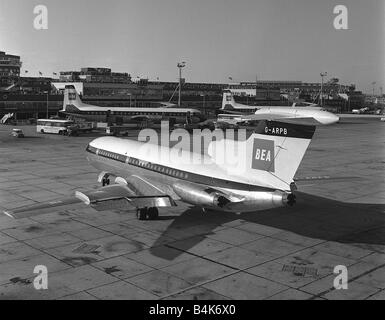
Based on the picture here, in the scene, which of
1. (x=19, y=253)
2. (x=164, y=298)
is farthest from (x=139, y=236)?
(x=164, y=298)

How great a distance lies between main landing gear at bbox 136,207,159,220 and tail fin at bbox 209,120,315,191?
6.07 meters

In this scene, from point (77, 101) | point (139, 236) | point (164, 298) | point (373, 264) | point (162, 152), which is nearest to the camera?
point (164, 298)

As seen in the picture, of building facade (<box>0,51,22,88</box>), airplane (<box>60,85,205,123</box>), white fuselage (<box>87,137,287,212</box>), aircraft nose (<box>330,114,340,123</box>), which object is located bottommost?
A: white fuselage (<box>87,137,287,212</box>)

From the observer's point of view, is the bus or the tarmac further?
the bus

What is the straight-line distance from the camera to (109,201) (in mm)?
22141

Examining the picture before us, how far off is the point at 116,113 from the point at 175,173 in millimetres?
61650

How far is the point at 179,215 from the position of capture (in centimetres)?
2614

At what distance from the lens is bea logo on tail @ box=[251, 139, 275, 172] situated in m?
20.6

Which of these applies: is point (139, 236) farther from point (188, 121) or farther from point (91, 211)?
point (188, 121)

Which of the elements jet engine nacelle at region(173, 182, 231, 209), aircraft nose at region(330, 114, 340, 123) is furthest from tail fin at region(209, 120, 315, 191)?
aircraft nose at region(330, 114, 340, 123)

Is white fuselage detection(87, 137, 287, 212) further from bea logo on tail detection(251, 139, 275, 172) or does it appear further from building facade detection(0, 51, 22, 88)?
building facade detection(0, 51, 22, 88)
